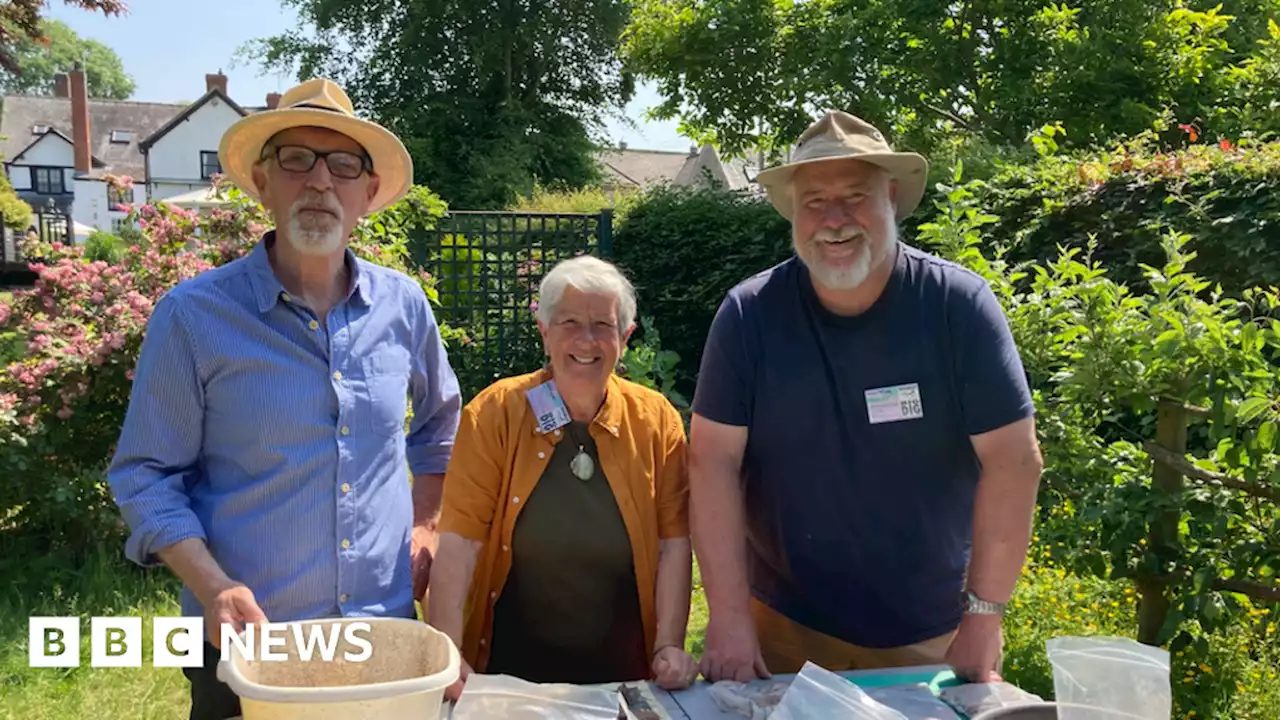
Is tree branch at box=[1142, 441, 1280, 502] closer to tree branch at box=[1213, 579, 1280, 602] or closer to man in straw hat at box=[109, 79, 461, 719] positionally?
tree branch at box=[1213, 579, 1280, 602]

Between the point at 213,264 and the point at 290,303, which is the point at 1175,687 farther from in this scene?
the point at 213,264

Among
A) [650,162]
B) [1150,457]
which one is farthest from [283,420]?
[650,162]

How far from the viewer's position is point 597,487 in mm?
2152

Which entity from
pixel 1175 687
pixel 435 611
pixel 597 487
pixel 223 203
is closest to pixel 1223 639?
pixel 1175 687

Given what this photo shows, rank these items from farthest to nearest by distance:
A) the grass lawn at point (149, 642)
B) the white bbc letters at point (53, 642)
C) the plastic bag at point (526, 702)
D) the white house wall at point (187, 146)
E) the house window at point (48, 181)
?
1. the house window at point (48, 181)
2. the white house wall at point (187, 146)
3. the white bbc letters at point (53, 642)
4. the grass lawn at point (149, 642)
5. the plastic bag at point (526, 702)

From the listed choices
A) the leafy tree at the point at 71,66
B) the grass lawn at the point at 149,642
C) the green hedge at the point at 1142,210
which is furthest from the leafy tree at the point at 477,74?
the leafy tree at the point at 71,66

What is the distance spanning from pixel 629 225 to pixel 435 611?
27.6 ft

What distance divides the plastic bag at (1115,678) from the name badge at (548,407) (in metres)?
1.13

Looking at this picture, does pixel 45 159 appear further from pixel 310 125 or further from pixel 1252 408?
pixel 1252 408

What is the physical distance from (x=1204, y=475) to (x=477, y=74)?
22048mm

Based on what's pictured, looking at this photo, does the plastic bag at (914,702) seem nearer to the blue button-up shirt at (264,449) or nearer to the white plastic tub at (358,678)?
the white plastic tub at (358,678)

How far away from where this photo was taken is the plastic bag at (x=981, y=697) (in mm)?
1742

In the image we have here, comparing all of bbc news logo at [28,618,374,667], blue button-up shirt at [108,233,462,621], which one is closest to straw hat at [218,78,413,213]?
blue button-up shirt at [108,233,462,621]

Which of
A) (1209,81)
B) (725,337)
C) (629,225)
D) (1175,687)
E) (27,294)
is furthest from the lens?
(629,225)
